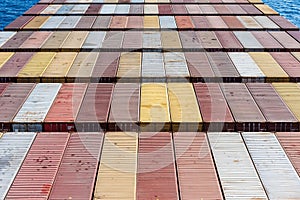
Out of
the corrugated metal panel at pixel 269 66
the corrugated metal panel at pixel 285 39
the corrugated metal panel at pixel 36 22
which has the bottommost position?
the corrugated metal panel at pixel 269 66

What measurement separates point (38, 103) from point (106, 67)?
3.92 meters

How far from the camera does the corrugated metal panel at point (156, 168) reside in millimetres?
9469

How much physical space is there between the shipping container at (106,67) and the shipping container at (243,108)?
4.54m

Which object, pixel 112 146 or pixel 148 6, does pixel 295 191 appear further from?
pixel 148 6

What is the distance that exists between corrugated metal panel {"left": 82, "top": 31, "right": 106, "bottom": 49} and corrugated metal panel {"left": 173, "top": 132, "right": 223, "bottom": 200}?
349 inches

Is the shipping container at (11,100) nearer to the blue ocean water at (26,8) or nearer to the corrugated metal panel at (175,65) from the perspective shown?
the corrugated metal panel at (175,65)

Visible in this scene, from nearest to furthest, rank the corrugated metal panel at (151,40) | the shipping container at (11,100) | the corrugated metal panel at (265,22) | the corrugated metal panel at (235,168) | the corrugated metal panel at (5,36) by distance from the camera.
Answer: the corrugated metal panel at (235,168), the shipping container at (11,100), the corrugated metal panel at (151,40), the corrugated metal panel at (5,36), the corrugated metal panel at (265,22)

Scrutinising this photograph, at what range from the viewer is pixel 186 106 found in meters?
13.5

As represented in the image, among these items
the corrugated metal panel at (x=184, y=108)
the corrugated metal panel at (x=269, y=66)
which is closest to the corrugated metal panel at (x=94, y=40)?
the corrugated metal panel at (x=184, y=108)

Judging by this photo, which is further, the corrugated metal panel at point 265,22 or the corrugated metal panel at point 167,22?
the corrugated metal panel at point 265,22

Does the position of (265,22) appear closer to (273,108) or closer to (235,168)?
(273,108)

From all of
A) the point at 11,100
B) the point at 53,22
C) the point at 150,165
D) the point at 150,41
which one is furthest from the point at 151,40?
the point at 150,165

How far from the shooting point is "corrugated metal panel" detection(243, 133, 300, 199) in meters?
9.55

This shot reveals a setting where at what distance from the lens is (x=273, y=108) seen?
13.5 m
